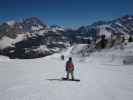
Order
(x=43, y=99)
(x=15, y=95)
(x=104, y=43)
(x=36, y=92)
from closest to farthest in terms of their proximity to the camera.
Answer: (x=43, y=99) → (x=15, y=95) → (x=36, y=92) → (x=104, y=43)

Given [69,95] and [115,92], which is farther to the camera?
[115,92]

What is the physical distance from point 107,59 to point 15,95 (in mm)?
38703

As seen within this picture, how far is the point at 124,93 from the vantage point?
1323cm

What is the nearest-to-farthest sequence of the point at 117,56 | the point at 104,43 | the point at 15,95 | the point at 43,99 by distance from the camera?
1. the point at 43,99
2. the point at 15,95
3. the point at 117,56
4. the point at 104,43

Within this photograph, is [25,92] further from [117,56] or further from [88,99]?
[117,56]

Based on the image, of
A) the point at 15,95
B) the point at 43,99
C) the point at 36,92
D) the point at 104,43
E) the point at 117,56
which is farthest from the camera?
the point at 104,43

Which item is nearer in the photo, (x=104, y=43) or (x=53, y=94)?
(x=53, y=94)

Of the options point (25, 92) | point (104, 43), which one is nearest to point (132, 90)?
point (25, 92)

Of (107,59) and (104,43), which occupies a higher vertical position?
(104,43)

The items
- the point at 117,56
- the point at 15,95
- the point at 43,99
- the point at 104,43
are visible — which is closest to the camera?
the point at 43,99

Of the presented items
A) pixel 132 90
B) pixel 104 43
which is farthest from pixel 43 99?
pixel 104 43

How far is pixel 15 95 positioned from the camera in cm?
1263

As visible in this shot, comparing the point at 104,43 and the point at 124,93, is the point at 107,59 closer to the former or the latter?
the point at 104,43

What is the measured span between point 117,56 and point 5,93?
3708 centimetres
